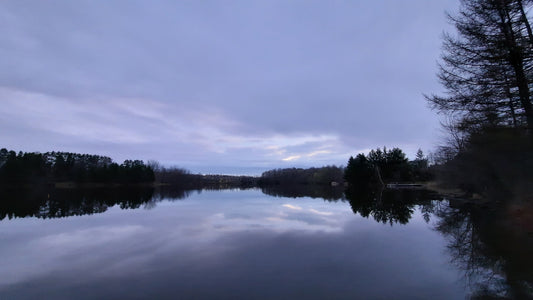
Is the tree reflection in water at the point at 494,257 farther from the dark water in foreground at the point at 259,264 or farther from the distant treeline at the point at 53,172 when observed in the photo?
the distant treeline at the point at 53,172

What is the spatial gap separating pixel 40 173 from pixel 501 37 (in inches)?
3238

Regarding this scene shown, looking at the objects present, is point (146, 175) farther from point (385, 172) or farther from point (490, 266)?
point (490, 266)

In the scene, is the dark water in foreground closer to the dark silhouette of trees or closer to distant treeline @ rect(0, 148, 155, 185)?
the dark silhouette of trees

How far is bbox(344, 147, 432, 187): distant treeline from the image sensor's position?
6756 cm

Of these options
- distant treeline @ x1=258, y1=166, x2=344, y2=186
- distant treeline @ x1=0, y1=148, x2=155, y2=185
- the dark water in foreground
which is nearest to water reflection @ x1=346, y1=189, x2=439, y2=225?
the dark water in foreground

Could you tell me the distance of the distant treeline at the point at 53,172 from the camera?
191 feet

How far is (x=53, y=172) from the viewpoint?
7138 centimetres

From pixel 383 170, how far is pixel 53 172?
83.5 m

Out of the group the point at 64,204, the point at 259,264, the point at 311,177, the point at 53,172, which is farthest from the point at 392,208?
the point at 311,177

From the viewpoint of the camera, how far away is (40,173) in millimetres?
64562

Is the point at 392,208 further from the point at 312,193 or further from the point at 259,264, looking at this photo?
the point at 312,193

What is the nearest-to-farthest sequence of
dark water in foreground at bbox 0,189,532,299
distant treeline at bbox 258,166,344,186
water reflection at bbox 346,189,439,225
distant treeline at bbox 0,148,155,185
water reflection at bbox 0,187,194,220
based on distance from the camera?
dark water in foreground at bbox 0,189,532,299 → water reflection at bbox 346,189,439,225 → water reflection at bbox 0,187,194,220 → distant treeline at bbox 0,148,155,185 → distant treeline at bbox 258,166,344,186

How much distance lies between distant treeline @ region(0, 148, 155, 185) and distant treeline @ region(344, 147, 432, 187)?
60.3 metres

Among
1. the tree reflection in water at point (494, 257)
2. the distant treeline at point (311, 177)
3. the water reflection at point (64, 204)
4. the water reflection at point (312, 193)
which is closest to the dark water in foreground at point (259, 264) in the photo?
the tree reflection in water at point (494, 257)
